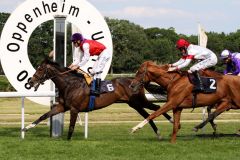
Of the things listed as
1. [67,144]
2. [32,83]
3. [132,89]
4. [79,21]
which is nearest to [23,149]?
[67,144]

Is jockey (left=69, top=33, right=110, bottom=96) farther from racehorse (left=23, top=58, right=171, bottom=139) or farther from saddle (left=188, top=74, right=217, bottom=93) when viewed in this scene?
saddle (left=188, top=74, right=217, bottom=93)

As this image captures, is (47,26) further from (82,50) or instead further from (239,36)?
(239,36)

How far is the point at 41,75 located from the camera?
1037 cm

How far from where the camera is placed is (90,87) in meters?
10.5

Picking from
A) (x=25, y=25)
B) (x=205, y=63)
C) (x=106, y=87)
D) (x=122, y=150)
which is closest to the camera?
(x=122, y=150)

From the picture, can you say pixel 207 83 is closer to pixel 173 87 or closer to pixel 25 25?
pixel 173 87

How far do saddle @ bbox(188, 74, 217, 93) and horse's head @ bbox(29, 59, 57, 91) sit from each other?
2730 mm

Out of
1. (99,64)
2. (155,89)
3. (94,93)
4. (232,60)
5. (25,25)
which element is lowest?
(155,89)

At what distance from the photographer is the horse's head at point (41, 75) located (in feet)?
33.9

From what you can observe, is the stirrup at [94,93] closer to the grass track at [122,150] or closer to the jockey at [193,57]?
the grass track at [122,150]

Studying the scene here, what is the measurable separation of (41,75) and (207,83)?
10.6 ft

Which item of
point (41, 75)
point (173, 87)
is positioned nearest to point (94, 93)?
point (41, 75)

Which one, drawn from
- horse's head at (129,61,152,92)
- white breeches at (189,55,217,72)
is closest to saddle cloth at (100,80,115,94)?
horse's head at (129,61,152,92)

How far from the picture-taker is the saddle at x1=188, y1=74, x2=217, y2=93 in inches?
406
